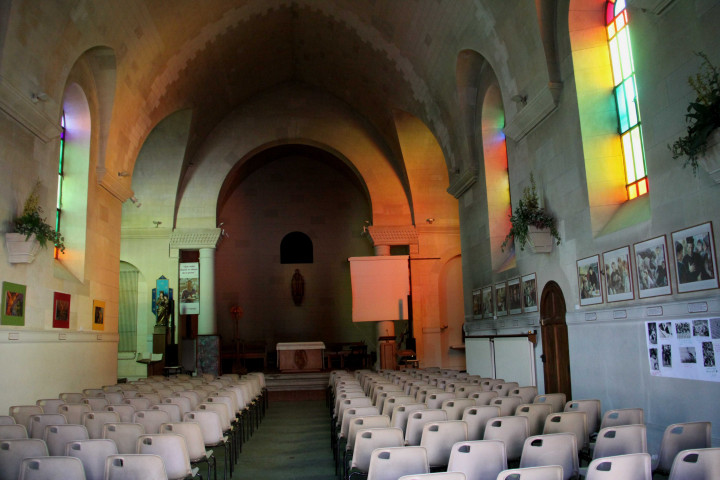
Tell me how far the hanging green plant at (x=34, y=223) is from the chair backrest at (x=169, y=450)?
6.42 metres

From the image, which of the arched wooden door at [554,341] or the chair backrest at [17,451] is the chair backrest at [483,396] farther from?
the chair backrest at [17,451]

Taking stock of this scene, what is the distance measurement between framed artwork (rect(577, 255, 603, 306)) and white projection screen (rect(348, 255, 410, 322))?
402 inches

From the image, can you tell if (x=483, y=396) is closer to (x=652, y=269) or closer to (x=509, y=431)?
(x=509, y=431)

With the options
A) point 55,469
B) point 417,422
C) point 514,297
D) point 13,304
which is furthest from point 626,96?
point 13,304

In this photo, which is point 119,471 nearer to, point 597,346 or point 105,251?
point 597,346

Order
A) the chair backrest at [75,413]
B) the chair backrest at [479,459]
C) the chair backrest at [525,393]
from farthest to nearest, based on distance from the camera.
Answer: the chair backrest at [525,393], the chair backrest at [75,413], the chair backrest at [479,459]

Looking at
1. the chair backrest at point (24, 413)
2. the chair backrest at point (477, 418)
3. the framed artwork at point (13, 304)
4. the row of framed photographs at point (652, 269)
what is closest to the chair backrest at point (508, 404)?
the chair backrest at point (477, 418)

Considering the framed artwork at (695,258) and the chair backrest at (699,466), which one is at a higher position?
the framed artwork at (695,258)

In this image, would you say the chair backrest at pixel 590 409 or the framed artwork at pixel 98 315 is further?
the framed artwork at pixel 98 315

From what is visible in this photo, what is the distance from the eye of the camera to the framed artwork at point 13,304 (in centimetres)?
979

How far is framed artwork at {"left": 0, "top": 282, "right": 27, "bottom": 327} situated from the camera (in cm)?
979

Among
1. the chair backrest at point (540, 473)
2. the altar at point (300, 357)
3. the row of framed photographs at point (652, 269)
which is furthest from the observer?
the altar at point (300, 357)

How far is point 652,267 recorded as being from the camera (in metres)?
7.77

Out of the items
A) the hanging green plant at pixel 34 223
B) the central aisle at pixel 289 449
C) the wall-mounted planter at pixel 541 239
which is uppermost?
the hanging green plant at pixel 34 223
